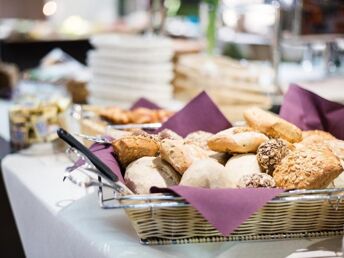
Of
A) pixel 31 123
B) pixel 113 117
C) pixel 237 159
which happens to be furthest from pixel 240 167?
pixel 31 123

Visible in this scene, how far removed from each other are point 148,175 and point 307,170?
0.24 metres

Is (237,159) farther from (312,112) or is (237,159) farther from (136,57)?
(136,57)

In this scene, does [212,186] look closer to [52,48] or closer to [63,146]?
[63,146]

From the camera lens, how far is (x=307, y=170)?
0.87 meters

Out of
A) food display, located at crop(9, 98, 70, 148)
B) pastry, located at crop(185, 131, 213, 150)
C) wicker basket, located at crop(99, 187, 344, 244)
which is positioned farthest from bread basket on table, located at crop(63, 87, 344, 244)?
food display, located at crop(9, 98, 70, 148)

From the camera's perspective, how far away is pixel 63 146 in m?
1.53

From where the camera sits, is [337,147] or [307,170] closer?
[307,170]

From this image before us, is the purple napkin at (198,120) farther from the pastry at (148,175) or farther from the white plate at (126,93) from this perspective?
the white plate at (126,93)

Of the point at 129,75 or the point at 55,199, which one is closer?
the point at 55,199

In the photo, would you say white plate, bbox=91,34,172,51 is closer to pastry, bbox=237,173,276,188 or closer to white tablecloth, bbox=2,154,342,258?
white tablecloth, bbox=2,154,342,258

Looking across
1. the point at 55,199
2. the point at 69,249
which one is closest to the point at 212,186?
the point at 69,249

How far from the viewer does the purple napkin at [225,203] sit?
2.64 ft

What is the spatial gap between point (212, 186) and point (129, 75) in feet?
3.93

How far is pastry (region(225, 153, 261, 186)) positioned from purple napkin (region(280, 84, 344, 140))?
0.27 meters
